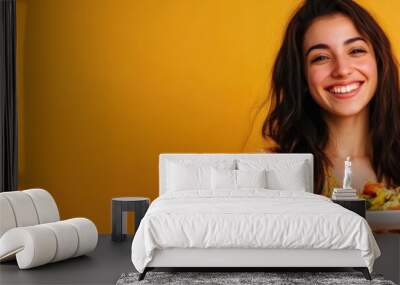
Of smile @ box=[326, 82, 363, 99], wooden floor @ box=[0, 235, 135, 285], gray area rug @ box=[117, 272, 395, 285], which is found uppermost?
smile @ box=[326, 82, 363, 99]

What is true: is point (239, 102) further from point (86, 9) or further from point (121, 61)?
point (86, 9)

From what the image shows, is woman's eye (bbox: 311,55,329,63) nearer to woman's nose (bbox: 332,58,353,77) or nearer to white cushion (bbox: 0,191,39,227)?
woman's nose (bbox: 332,58,353,77)

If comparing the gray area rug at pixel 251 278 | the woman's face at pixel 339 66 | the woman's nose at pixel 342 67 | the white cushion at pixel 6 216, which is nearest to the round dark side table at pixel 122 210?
the white cushion at pixel 6 216

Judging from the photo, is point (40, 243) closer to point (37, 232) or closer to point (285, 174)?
point (37, 232)

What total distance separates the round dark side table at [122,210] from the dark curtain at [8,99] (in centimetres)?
121

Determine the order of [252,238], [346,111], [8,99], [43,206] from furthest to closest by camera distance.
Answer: [346,111], [8,99], [43,206], [252,238]

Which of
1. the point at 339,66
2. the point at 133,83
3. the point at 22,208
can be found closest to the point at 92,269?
the point at 22,208

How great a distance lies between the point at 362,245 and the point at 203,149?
10.0ft

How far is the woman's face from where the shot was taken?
7.71m

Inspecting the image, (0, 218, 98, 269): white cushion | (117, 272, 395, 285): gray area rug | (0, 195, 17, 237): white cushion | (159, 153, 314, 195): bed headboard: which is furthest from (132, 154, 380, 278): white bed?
(159, 153, 314, 195): bed headboard

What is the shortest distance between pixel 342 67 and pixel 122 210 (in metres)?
2.88

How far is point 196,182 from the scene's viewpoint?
7.02 meters

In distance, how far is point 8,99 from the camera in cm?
740

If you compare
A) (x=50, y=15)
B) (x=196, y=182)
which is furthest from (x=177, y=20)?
(x=196, y=182)
